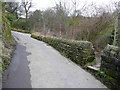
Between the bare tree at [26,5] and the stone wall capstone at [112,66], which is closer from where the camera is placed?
the stone wall capstone at [112,66]

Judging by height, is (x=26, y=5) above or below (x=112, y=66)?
above

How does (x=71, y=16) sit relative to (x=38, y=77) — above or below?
above

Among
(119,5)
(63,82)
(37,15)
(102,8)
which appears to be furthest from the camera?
(37,15)

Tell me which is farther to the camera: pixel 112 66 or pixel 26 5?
pixel 26 5

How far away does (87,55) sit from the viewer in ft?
21.6

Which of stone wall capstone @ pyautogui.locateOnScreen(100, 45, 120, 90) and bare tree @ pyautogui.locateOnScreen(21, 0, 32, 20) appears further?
bare tree @ pyautogui.locateOnScreen(21, 0, 32, 20)

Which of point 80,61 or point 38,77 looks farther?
point 80,61

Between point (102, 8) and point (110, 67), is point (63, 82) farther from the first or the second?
point (102, 8)

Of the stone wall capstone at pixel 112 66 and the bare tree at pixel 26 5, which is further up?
the bare tree at pixel 26 5

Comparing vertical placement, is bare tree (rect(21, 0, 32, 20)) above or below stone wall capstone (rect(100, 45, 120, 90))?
above

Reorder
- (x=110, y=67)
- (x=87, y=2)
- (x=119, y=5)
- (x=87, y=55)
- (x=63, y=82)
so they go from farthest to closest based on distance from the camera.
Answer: (x=87, y=2)
(x=119, y=5)
(x=87, y=55)
(x=63, y=82)
(x=110, y=67)

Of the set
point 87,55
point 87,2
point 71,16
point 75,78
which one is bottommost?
point 75,78

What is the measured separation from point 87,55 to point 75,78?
1.82 meters

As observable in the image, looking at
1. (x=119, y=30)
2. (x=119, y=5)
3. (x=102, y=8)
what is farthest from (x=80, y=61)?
(x=102, y=8)
